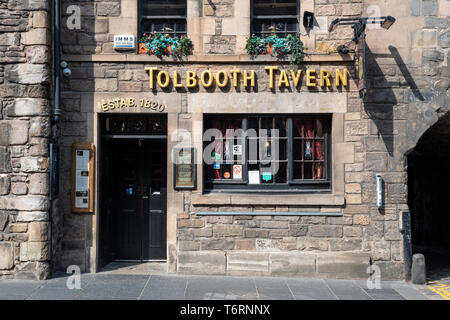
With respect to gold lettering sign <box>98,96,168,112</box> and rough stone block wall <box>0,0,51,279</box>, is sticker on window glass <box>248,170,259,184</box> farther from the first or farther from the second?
rough stone block wall <box>0,0,51,279</box>

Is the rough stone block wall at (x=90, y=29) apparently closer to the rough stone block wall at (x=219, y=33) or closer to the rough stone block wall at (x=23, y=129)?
the rough stone block wall at (x=23, y=129)

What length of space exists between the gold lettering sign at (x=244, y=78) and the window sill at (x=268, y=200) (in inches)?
82.2

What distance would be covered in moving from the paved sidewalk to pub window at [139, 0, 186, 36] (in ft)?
15.5

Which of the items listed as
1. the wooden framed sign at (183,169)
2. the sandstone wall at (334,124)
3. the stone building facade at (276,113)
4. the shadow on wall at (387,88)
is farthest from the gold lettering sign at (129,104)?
the shadow on wall at (387,88)

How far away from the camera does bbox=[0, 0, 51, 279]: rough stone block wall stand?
6.76 m

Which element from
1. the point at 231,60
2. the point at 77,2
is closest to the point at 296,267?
the point at 231,60

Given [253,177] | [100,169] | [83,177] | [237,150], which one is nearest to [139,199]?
[100,169]

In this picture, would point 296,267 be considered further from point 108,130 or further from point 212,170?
point 108,130

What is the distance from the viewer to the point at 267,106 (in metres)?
7.34

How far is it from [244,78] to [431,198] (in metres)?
7.21

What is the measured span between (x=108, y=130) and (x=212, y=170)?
2.23 metres

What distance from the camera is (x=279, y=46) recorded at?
724 centimetres

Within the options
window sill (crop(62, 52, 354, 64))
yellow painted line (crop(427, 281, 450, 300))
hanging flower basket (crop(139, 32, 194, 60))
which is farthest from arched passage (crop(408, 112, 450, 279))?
hanging flower basket (crop(139, 32, 194, 60))

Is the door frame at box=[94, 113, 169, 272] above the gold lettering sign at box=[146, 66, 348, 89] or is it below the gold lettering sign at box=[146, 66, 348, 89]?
below
